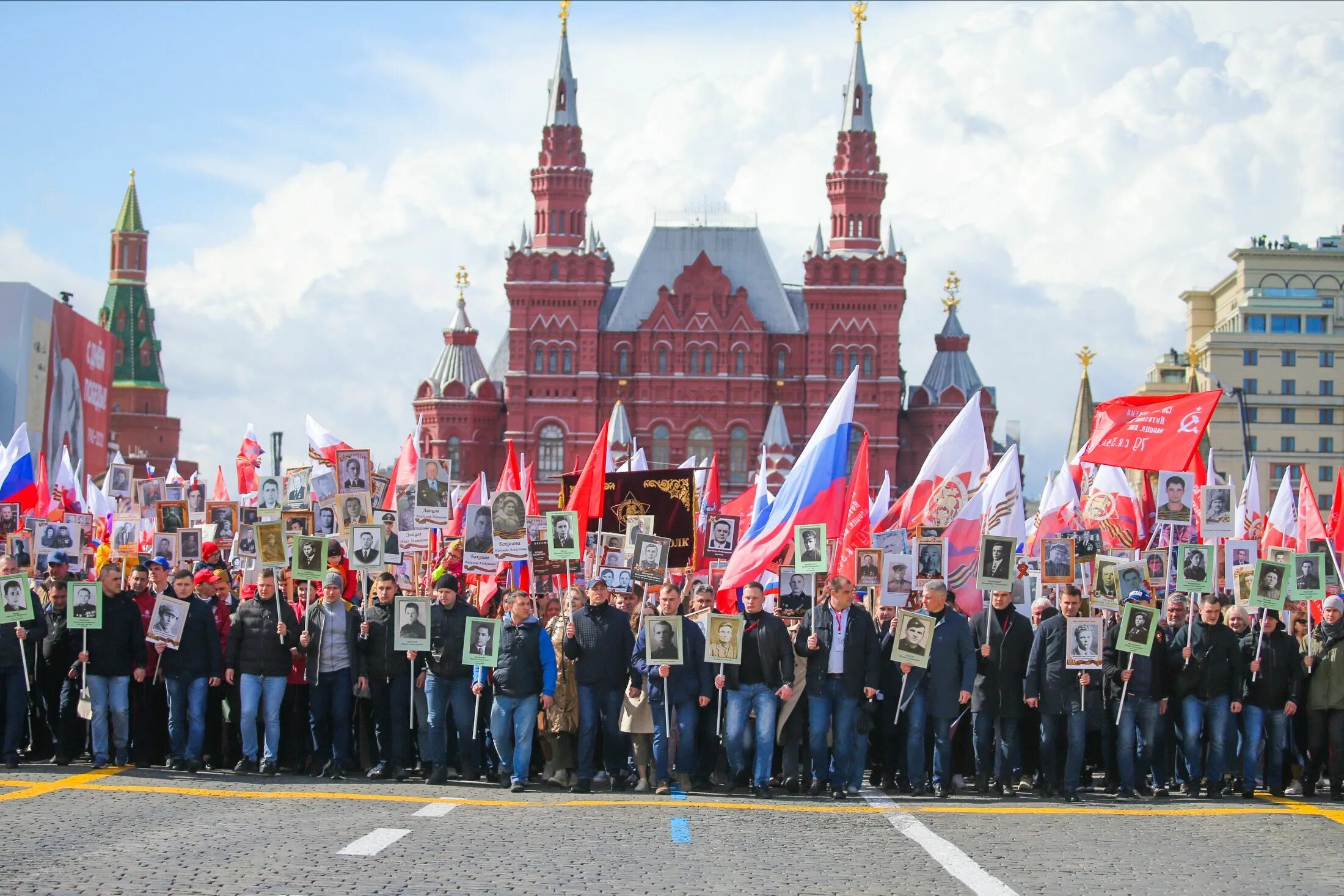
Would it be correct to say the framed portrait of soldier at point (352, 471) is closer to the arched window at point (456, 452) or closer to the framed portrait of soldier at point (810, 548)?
the framed portrait of soldier at point (810, 548)

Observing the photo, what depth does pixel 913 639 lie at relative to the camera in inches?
607

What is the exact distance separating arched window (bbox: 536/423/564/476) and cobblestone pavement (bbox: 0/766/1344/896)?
6570cm

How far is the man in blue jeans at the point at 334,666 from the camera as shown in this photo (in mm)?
15695

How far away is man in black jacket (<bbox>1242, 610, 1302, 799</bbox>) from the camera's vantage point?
15703mm

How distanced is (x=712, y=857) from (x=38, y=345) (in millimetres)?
65948

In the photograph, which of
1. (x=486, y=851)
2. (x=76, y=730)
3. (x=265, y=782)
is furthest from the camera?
(x=76, y=730)

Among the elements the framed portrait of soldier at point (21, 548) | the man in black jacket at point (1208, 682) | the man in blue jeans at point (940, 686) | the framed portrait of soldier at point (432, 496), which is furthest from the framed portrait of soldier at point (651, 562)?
the framed portrait of soldier at point (21, 548)

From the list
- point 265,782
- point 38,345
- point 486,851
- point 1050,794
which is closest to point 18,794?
point 265,782

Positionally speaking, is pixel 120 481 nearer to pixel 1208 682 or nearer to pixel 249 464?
pixel 249 464

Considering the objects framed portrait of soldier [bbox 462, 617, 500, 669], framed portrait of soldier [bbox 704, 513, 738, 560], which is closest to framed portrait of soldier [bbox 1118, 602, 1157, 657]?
framed portrait of soldier [bbox 462, 617, 500, 669]

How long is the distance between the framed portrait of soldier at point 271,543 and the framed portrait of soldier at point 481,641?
2.33 meters

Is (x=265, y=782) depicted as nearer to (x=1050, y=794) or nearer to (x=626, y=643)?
(x=626, y=643)

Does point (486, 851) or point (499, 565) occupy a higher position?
point (499, 565)

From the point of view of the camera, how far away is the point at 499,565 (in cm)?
1862
